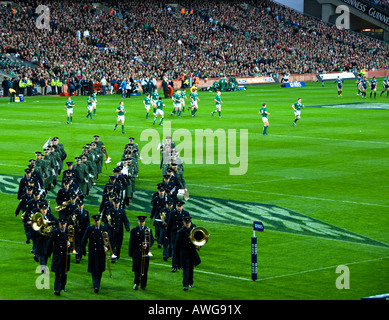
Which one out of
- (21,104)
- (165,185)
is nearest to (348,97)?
(21,104)

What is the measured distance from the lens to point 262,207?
24.6 meters

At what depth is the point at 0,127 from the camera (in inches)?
1841

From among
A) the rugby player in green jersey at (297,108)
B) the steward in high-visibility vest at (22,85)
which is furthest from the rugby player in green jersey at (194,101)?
the steward in high-visibility vest at (22,85)

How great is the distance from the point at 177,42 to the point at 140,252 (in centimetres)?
7621

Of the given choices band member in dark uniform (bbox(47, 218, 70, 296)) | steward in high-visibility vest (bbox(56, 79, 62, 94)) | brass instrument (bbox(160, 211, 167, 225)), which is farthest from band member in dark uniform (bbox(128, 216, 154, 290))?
steward in high-visibility vest (bbox(56, 79, 62, 94))

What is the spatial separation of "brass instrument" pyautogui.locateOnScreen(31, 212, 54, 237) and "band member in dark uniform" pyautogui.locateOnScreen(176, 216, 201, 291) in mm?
3015

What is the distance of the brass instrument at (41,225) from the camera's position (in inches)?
677

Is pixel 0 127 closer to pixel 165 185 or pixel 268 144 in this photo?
pixel 268 144

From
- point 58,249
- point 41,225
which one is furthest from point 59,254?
point 41,225

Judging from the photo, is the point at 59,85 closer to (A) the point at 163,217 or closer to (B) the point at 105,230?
(A) the point at 163,217

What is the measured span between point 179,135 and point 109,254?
23756 mm

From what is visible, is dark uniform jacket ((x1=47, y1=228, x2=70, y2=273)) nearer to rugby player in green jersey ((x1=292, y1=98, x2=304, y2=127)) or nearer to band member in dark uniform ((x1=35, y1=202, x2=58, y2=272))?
band member in dark uniform ((x1=35, y1=202, x2=58, y2=272))

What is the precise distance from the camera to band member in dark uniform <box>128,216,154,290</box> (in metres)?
16.3

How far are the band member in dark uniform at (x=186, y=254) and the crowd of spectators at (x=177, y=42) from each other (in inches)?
2217
